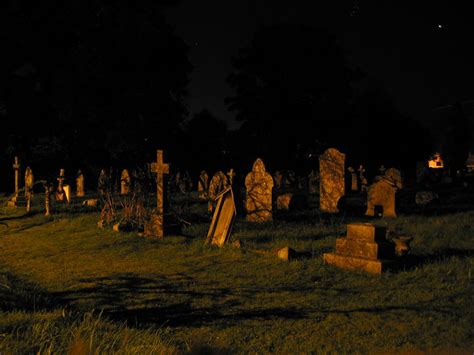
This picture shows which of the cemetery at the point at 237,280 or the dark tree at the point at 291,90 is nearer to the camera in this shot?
the cemetery at the point at 237,280

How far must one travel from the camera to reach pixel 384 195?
647 inches

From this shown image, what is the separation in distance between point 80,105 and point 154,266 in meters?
7.39

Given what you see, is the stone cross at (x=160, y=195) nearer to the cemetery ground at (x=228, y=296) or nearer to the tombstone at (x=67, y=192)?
the cemetery ground at (x=228, y=296)

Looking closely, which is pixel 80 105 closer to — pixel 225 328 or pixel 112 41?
pixel 112 41

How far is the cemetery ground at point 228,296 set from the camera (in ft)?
16.0

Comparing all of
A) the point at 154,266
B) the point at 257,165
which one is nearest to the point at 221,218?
the point at 154,266

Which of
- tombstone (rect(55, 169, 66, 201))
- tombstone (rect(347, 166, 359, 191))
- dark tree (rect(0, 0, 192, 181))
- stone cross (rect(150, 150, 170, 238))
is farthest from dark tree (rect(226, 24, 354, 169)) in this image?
stone cross (rect(150, 150, 170, 238))

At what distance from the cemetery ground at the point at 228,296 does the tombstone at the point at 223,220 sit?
1.47 feet

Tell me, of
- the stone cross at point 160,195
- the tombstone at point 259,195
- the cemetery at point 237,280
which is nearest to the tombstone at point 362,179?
the cemetery at point 237,280

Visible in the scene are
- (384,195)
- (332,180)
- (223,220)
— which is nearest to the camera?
(223,220)

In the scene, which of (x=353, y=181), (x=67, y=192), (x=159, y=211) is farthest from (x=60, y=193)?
(x=353, y=181)

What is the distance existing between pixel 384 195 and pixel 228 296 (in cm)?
1092

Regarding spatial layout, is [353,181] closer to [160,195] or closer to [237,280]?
[160,195]

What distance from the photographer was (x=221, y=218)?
11836mm
